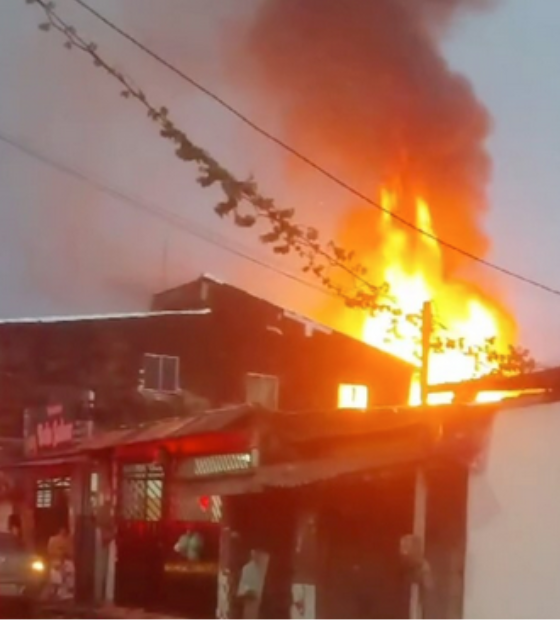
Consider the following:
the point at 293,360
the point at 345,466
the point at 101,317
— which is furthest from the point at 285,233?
the point at 345,466

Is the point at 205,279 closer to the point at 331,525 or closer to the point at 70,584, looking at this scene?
the point at 70,584

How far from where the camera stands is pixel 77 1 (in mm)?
13836

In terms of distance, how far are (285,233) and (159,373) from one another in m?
3.74

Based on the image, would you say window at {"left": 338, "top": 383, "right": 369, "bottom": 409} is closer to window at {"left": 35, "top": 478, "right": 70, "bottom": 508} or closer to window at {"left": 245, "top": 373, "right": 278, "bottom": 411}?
window at {"left": 245, "top": 373, "right": 278, "bottom": 411}

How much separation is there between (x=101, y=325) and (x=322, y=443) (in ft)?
19.7

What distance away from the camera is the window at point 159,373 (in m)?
18.0

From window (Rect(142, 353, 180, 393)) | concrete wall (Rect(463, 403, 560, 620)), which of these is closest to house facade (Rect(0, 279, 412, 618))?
window (Rect(142, 353, 180, 393))

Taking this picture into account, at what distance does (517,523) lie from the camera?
8.85 m

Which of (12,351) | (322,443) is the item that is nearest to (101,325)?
(12,351)

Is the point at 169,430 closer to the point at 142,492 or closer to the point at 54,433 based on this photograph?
the point at 142,492

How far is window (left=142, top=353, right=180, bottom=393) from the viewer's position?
18.0m

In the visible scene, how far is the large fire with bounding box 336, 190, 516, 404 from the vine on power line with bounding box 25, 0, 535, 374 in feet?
0.26

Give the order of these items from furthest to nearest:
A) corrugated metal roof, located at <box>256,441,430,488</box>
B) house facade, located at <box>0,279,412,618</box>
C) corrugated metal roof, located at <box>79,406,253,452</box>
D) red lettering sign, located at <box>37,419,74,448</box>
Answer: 1. red lettering sign, located at <box>37,419,74,448</box>
2. house facade, located at <box>0,279,412,618</box>
3. corrugated metal roof, located at <box>79,406,253,452</box>
4. corrugated metal roof, located at <box>256,441,430,488</box>

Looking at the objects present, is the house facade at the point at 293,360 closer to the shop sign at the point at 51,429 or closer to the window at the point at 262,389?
the window at the point at 262,389
